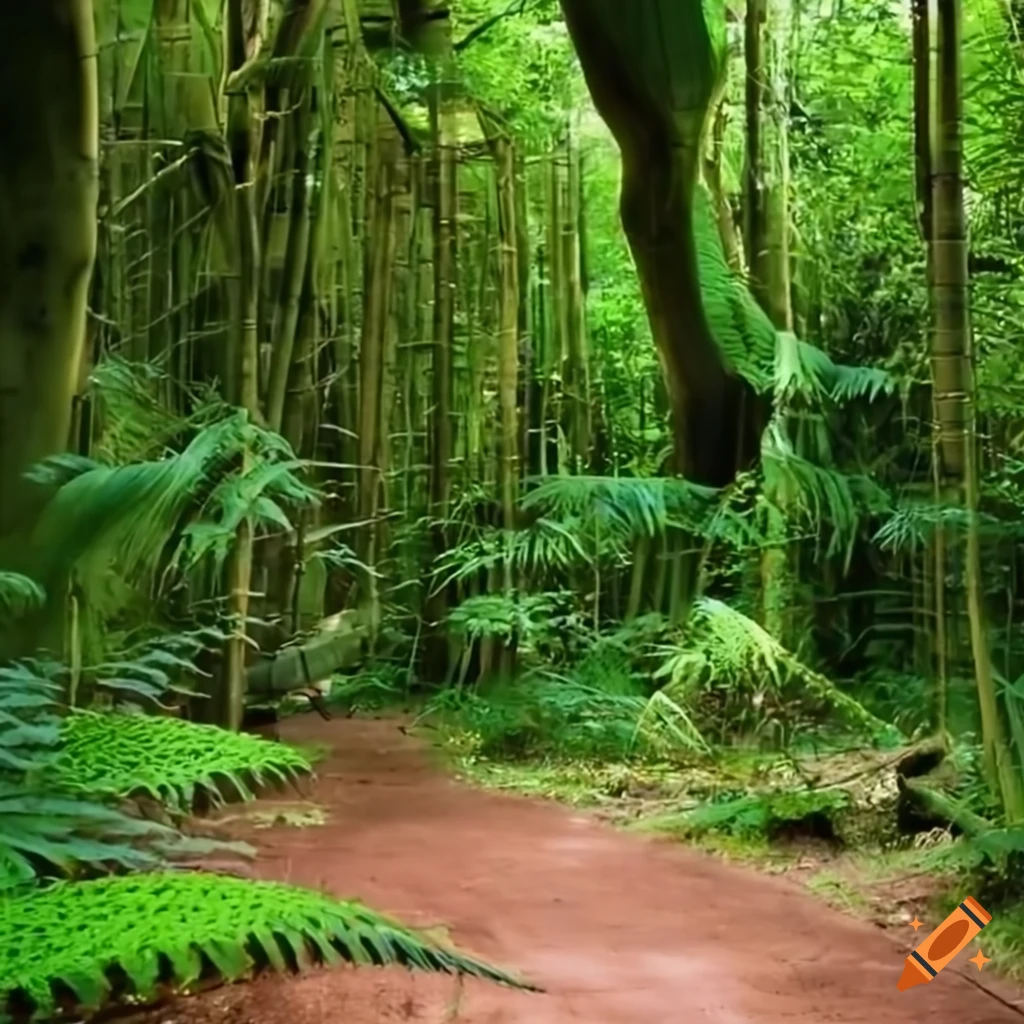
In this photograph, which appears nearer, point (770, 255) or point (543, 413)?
point (770, 255)

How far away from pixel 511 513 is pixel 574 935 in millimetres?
2226

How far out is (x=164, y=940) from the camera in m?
1.10

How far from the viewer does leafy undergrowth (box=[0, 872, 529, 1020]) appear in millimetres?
1075

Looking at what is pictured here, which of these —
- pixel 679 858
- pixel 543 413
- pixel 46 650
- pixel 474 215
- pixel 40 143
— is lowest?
pixel 679 858

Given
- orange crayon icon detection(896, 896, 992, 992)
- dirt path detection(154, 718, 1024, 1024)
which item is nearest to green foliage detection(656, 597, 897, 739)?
dirt path detection(154, 718, 1024, 1024)

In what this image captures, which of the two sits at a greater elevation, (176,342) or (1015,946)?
(176,342)

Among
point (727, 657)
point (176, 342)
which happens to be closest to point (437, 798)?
point (727, 657)

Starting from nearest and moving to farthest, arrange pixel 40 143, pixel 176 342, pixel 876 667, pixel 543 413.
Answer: pixel 40 143 → pixel 176 342 → pixel 876 667 → pixel 543 413

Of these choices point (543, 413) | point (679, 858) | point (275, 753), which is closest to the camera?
point (275, 753)

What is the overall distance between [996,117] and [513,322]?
1762 mm

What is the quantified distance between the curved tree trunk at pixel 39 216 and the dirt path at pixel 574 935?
0.62 metres

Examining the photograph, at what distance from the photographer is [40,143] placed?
174 cm

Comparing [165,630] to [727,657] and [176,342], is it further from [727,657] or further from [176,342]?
[727,657]

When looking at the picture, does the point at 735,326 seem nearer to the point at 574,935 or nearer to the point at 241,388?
the point at 241,388
